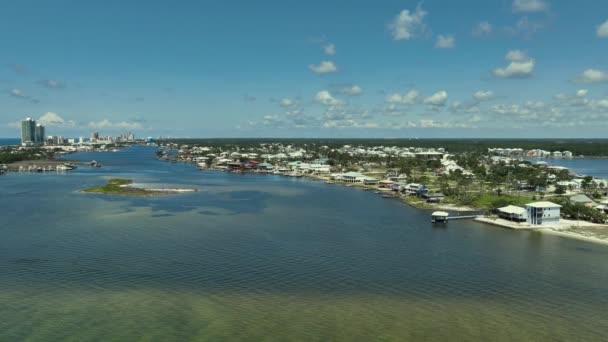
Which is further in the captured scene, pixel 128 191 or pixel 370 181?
pixel 370 181

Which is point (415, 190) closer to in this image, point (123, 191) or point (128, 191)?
point (128, 191)

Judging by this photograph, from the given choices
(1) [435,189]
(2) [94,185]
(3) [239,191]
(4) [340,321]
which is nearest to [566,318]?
(4) [340,321]

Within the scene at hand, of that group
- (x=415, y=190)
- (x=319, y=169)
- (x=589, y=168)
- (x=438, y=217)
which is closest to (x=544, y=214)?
(x=438, y=217)

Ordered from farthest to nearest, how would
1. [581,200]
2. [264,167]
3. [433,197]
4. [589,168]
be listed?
[589,168]
[264,167]
[433,197]
[581,200]

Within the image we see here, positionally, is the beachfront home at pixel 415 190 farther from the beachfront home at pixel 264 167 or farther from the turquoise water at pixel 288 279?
the beachfront home at pixel 264 167

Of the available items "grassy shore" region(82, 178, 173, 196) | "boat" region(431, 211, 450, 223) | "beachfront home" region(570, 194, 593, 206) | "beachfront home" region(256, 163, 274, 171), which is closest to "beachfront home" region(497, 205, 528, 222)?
"boat" region(431, 211, 450, 223)

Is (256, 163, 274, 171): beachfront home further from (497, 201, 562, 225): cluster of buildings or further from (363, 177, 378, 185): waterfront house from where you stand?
(497, 201, 562, 225): cluster of buildings
